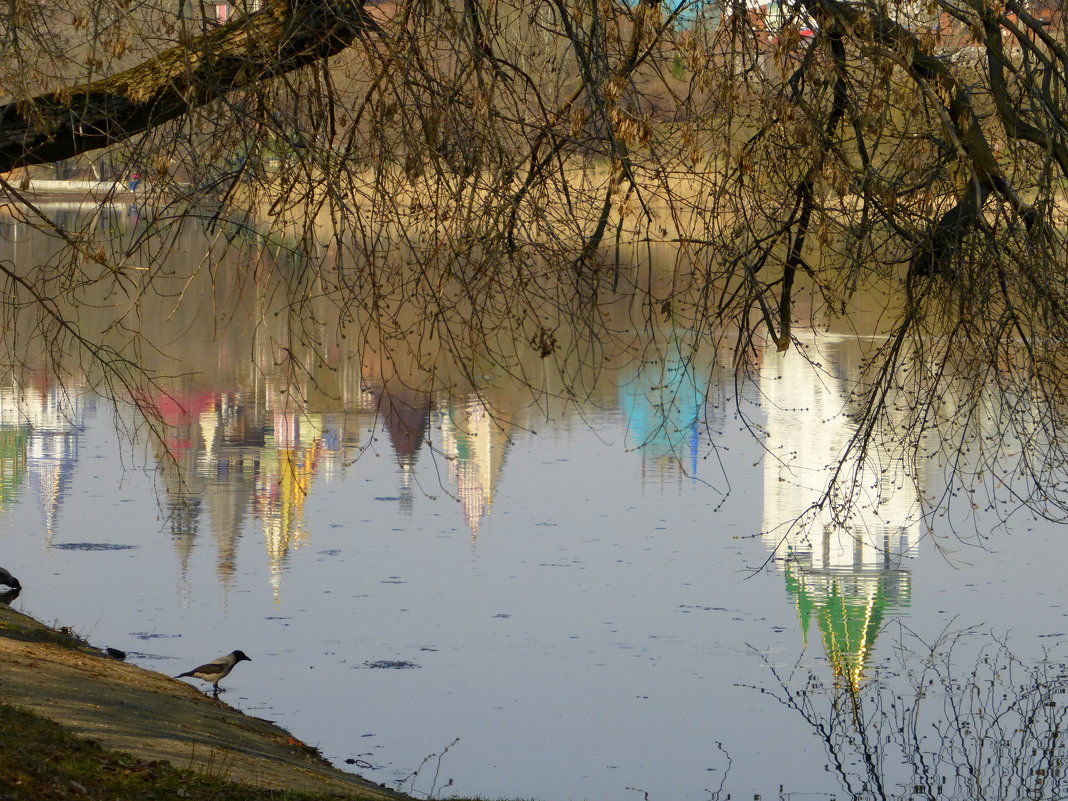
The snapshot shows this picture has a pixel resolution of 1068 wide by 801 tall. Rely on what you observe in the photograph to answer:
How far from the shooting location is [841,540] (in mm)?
11523

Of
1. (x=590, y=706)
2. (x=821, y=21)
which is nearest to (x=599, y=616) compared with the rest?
(x=590, y=706)

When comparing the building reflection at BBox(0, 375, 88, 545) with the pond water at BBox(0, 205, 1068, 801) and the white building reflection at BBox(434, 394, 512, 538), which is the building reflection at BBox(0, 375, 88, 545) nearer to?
the pond water at BBox(0, 205, 1068, 801)

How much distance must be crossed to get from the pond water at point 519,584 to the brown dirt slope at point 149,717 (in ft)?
1.55

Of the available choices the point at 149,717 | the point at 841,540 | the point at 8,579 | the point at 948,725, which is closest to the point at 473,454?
the point at 841,540

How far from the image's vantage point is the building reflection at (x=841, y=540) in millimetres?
8398

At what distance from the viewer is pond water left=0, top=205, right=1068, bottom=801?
24.8 ft

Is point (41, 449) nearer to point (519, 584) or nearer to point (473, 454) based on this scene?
point (473, 454)

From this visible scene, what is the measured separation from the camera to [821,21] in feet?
17.5

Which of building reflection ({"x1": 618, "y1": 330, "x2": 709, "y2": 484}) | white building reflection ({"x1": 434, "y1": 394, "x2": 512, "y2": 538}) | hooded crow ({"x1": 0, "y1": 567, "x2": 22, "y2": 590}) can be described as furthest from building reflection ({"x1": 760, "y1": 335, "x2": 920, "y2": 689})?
hooded crow ({"x1": 0, "y1": 567, "x2": 22, "y2": 590})

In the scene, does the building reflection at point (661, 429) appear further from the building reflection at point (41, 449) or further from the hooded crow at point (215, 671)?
the building reflection at point (41, 449)

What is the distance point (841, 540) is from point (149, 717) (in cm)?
644

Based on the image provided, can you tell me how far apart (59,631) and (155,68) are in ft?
14.5

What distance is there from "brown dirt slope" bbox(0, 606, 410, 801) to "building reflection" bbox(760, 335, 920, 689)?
2.56 metres

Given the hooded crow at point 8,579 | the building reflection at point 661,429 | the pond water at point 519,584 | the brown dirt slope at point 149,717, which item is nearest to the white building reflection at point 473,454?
the pond water at point 519,584
